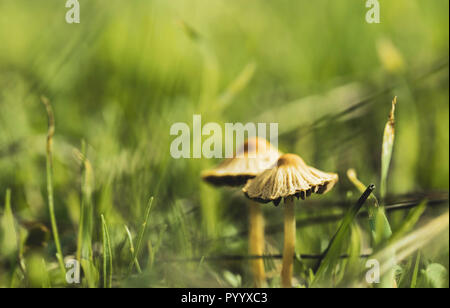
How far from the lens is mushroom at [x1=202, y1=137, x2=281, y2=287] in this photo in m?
1.21

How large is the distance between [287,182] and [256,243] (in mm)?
281

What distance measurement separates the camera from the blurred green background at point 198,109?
1.30 m

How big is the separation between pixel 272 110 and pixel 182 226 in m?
0.95
